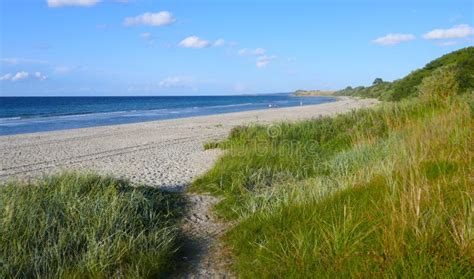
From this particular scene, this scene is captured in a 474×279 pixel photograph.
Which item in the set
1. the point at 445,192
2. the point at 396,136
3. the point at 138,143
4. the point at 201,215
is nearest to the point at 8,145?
the point at 138,143

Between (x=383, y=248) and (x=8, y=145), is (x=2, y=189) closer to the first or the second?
(x=383, y=248)

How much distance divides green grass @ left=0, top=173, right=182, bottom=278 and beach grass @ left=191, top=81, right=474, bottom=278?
872mm

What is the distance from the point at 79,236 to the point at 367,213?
2875mm

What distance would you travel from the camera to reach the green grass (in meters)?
3.95

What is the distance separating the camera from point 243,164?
8438 millimetres

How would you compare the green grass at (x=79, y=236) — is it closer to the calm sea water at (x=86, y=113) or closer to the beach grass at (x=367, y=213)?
the beach grass at (x=367, y=213)

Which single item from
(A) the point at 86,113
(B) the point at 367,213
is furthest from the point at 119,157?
(A) the point at 86,113

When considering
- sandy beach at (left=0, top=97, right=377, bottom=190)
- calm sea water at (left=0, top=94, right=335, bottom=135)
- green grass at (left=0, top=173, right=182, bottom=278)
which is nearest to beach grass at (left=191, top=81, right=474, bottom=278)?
green grass at (left=0, top=173, right=182, bottom=278)

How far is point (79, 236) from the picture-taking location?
4.39 metres

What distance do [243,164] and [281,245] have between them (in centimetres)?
460

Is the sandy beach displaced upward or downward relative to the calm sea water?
downward

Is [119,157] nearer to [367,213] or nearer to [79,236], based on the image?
[79,236]

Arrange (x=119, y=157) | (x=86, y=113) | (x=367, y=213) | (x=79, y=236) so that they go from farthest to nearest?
(x=86, y=113) < (x=119, y=157) < (x=79, y=236) < (x=367, y=213)

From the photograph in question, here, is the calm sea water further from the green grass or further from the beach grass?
the beach grass
